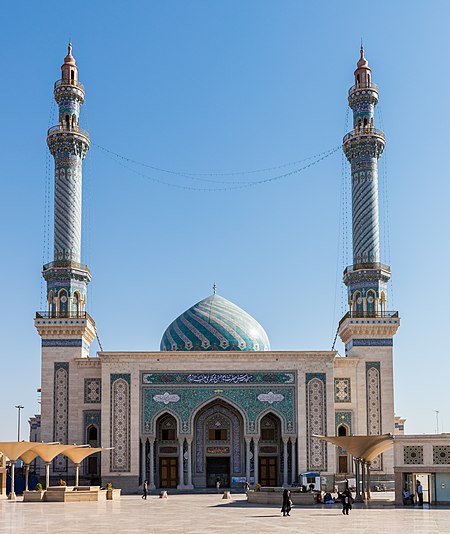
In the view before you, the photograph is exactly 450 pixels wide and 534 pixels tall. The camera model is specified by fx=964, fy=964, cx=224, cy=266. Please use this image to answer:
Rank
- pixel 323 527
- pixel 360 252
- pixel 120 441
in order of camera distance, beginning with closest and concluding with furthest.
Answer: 1. pixel 323 527
2. pixel 120 441
3. pixel 360 252

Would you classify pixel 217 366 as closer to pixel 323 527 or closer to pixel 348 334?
pixel 348 334

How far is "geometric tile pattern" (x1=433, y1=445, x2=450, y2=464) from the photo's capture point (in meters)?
22.7

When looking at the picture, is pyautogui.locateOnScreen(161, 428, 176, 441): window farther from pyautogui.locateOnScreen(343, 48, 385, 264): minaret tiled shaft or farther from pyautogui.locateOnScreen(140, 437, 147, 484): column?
pyautogui.locateOnScreen(343, 48, 385, 264): minaret tiled shaft

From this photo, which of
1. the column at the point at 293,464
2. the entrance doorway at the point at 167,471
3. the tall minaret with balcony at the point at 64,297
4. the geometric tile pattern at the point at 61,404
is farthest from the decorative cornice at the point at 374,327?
the geometric tile pattern at the point at 61,404

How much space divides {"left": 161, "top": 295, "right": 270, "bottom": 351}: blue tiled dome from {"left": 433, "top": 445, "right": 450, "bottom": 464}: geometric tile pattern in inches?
461

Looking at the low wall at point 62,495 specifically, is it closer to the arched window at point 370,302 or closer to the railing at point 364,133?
the arched window at point 370,302

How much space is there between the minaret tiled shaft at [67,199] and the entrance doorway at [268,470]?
788 cm

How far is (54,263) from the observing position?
32281 mm

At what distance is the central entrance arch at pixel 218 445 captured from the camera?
3155cm

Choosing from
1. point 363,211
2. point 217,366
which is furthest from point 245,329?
point 363,211

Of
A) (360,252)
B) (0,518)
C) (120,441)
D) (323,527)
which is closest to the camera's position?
(323,527)

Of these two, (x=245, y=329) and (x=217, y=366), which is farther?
(x=245, y=329)

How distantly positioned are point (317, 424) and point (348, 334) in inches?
138

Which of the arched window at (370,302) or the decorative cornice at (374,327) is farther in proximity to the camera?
the arched window at (370,302)
